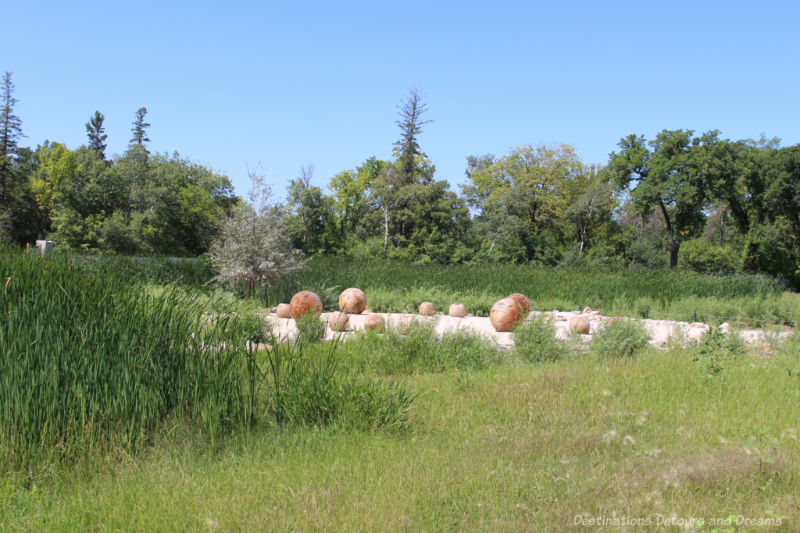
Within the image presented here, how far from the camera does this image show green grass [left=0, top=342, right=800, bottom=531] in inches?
109

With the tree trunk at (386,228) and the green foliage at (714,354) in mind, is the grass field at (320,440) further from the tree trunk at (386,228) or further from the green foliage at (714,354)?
the tree trunk at (386,228)

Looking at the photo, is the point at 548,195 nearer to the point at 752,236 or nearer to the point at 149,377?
the point at 752,236

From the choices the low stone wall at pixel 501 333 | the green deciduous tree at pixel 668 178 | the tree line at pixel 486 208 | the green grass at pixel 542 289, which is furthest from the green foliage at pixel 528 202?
the low stone wall at pixel 501 333

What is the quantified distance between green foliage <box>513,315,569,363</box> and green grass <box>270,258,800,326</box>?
730cm

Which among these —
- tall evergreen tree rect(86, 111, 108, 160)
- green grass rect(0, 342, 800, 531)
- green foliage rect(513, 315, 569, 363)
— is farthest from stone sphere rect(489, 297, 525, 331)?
tall evergreen tree rect(86, 111, 108, 160)

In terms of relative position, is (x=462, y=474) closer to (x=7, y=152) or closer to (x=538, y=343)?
(x=538, y=343)

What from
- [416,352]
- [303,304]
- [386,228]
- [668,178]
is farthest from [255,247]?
[668,178]

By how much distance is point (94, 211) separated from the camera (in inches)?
1475

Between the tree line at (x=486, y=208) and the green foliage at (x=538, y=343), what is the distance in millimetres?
23133

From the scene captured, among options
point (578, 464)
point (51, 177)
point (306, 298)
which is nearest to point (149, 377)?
point (578, 464)

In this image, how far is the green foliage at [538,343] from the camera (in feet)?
24.5

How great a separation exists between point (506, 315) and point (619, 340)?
151 inches

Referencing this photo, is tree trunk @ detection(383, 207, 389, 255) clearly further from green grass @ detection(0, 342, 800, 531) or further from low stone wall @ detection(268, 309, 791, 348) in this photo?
green grass @ detection(0, 342, 800, 531)

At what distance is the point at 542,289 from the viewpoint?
1820 centimetres
